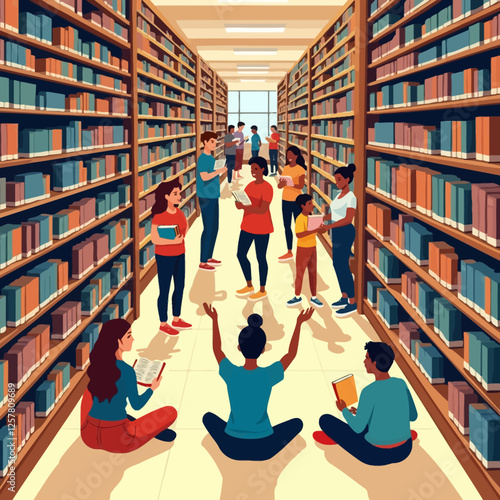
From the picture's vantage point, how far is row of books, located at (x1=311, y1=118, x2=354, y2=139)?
272 inches

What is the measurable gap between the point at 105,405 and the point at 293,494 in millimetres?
986

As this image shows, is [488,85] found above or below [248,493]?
above

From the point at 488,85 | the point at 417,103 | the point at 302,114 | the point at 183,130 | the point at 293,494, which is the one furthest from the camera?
the point at 302,114

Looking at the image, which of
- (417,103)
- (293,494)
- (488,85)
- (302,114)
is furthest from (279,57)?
(293,494)

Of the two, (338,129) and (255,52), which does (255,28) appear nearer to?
(255,52)

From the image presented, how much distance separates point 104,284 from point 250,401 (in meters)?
2.14

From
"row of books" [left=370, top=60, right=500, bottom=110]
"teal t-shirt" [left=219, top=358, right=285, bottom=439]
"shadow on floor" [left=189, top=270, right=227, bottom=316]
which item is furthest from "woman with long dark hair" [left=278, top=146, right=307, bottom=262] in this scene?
"teal t-shirt" [left=219, top=358, right=285, bottom=439]

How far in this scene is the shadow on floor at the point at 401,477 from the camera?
2670mm

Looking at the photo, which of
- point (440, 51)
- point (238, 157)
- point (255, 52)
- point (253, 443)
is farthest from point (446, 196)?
point (238, 157)

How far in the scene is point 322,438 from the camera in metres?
3.10

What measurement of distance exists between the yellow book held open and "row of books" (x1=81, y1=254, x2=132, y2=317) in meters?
2.01

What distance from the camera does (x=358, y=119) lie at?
5.50 metres

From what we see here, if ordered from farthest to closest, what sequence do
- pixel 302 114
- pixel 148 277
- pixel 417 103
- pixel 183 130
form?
1. pixel 302 114
2. pixel 183 130
3. pixel 148 277
4. pixel 417 103

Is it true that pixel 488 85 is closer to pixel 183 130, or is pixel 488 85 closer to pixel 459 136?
pixel 459 136
